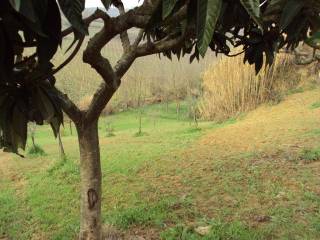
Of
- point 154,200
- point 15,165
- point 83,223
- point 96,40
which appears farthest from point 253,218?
point 15,165

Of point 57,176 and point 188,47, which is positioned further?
point 57,176

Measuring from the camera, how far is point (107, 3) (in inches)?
48.9

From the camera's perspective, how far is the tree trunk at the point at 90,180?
311 cm

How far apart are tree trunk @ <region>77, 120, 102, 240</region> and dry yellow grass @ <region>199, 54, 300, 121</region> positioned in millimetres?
7428

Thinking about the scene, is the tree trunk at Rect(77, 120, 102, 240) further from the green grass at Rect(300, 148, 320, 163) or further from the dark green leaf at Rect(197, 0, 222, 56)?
the green grass at Rect(300, 148, 320, 163)

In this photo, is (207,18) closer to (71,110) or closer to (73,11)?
(73,11)

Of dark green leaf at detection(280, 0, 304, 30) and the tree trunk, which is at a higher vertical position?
dark green leaf at detection(280, 0, 304, 30)

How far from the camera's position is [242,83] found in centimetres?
1052

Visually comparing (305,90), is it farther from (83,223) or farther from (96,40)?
(96,40)

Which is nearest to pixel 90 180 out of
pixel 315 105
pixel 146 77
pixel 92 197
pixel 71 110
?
pixel 92 197

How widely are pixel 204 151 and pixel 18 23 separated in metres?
5.48

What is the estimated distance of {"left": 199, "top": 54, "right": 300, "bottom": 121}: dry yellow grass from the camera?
10406 millimetres

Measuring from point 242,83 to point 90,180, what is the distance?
7.72 metres

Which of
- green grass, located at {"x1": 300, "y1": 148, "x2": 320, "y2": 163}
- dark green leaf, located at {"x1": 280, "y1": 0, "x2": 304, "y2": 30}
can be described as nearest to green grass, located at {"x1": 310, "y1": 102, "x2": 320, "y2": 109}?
green grass, located at {"x1": 300, "y1": 148, "x2": 320, "y2": 163}
